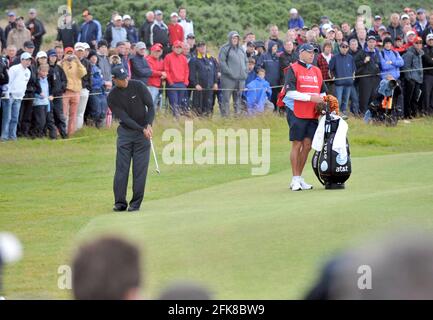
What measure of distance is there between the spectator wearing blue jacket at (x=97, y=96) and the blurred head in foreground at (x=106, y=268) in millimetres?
22632

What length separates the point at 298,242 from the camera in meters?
11.7

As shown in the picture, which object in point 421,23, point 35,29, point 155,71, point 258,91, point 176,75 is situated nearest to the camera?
point 155,71

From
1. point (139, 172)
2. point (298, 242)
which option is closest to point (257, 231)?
point (298, 242)

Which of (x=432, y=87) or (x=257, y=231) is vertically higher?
(x=257, y=231)

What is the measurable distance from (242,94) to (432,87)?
545 centimetres

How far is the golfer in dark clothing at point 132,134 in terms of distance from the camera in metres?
15.8

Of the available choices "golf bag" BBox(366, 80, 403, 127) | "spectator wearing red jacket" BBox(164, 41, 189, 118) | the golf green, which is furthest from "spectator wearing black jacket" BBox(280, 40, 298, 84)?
the golf green

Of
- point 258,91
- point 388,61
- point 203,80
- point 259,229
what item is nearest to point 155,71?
point 203,80

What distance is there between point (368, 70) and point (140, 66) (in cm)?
643

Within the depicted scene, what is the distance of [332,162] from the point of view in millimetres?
16719

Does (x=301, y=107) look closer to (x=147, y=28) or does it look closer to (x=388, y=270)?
(x=388, y=270)

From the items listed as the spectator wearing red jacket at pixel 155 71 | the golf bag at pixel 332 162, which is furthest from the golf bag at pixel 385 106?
the golf bag at pixel 332 162

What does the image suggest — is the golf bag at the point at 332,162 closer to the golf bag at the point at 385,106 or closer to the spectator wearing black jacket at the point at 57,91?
the spectator wearing black jacket at the point at 57,91
